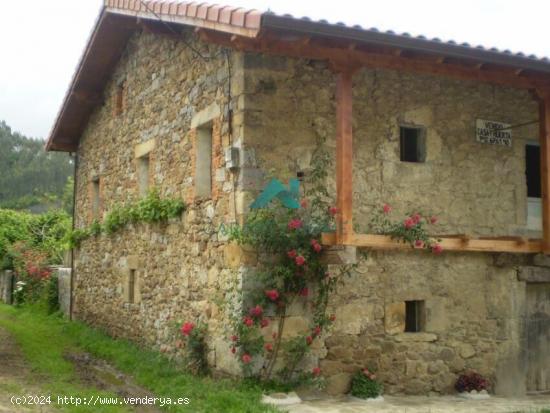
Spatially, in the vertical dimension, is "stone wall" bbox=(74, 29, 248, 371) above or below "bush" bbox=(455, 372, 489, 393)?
above

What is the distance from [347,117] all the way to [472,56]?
1499 mm

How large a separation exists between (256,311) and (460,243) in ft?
8.43

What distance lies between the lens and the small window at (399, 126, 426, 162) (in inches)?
337

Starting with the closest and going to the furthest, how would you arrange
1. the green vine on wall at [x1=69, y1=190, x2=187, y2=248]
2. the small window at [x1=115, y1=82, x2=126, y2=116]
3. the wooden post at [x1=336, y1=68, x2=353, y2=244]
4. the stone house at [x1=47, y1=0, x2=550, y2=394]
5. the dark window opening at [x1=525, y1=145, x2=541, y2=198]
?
the wooden post at [x1=336, y1=68, x2=353, y2=244], the stone house at [x1=47, y1=0, x2=550, y2=394], the dark window opening at [x1=525, y1=145, x2=541, y2=198], the green vine on wall at [x1=69, y1=190, x2=187, y2=248], the small window at [x1=115, y1=82, x2=126, y2=116]

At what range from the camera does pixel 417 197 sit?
843 centimetres

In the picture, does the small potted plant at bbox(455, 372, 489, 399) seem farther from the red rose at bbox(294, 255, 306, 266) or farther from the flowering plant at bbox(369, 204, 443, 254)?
the red rose at bbox(294, 255, 306, 266)

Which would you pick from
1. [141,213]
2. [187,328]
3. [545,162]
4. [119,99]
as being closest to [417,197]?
[545,162]

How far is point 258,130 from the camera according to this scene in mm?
7695

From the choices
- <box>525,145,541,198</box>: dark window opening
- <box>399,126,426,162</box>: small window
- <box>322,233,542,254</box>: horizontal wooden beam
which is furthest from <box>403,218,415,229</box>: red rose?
<box>525,145,541,198</box>: dark window opening

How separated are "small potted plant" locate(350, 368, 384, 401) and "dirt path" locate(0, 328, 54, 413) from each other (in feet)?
10.8

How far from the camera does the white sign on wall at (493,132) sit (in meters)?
8.91

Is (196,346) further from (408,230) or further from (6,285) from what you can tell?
(6,285)

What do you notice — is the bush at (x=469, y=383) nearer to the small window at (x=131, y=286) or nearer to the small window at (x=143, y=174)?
the small window at (x=131, y=286)

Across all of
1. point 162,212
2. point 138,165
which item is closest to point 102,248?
point 138,165
